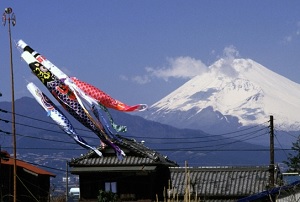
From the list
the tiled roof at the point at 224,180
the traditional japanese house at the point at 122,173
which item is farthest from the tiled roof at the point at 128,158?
the tiled roof at the point at 224,180

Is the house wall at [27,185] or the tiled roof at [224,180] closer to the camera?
the tiled roof at [224,180]

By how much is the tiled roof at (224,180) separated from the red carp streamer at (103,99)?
41510 millimetres

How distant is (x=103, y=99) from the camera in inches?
1130

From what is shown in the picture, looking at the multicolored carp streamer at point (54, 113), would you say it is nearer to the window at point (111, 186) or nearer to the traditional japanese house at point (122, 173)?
the traditional japanese house at point (122, 173)

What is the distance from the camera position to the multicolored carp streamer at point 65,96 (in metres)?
28.9

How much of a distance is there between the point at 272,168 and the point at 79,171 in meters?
18.1

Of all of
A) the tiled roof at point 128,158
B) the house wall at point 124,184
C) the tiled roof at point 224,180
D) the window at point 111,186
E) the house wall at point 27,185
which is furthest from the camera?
Answer: the house wall at point 27,185

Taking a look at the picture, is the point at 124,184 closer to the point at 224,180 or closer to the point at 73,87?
the point at 224,180

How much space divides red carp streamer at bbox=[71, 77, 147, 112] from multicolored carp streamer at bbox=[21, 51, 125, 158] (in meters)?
0.43

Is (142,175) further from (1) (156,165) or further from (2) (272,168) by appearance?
(2) (272,168)

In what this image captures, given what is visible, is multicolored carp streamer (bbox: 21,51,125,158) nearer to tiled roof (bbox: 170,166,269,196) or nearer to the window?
tiled roof (bbox: 170,166,269,196)

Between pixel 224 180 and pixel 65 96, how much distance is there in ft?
148

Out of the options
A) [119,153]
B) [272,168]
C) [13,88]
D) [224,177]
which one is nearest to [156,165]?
[224,177]

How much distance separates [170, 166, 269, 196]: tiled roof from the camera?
70838 mm
